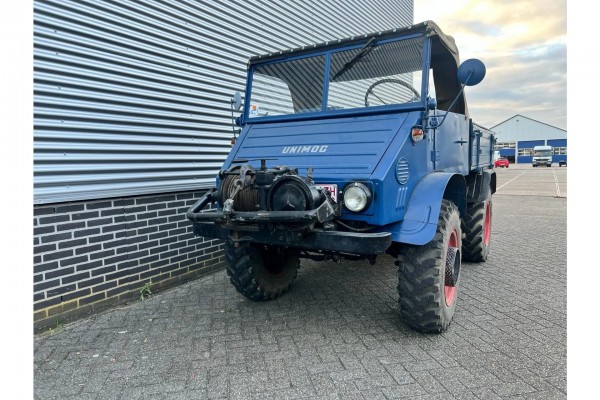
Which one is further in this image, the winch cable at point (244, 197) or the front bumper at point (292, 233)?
the winch cable at point (244, 197)

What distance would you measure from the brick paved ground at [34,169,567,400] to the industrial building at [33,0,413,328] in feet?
1.29

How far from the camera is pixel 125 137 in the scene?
13.7 feet

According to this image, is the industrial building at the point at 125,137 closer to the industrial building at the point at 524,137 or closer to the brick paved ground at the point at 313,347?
the brick paved ground at the point at 313,347

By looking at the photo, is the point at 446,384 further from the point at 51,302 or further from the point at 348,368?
the point at 51,302

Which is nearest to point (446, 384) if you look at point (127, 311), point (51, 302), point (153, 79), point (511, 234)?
point (127, 311)

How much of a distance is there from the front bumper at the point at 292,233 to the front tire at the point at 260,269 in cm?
59

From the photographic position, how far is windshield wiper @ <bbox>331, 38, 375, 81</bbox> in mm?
3746

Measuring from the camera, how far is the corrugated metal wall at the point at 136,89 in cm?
350

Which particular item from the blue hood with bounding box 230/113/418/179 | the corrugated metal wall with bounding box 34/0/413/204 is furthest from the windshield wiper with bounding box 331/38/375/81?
the corrugated metal wall with bounding box 34/0/413/204

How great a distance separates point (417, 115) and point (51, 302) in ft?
11.9

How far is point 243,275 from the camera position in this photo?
3.93 meters

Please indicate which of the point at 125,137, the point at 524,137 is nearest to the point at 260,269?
the point at 125,137

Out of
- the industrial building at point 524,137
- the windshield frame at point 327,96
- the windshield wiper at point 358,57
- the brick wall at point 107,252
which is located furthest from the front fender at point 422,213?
the industrial building at point 524,137

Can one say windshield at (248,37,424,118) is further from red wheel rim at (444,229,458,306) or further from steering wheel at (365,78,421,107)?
red wheel rim at (444,229,458,306)
